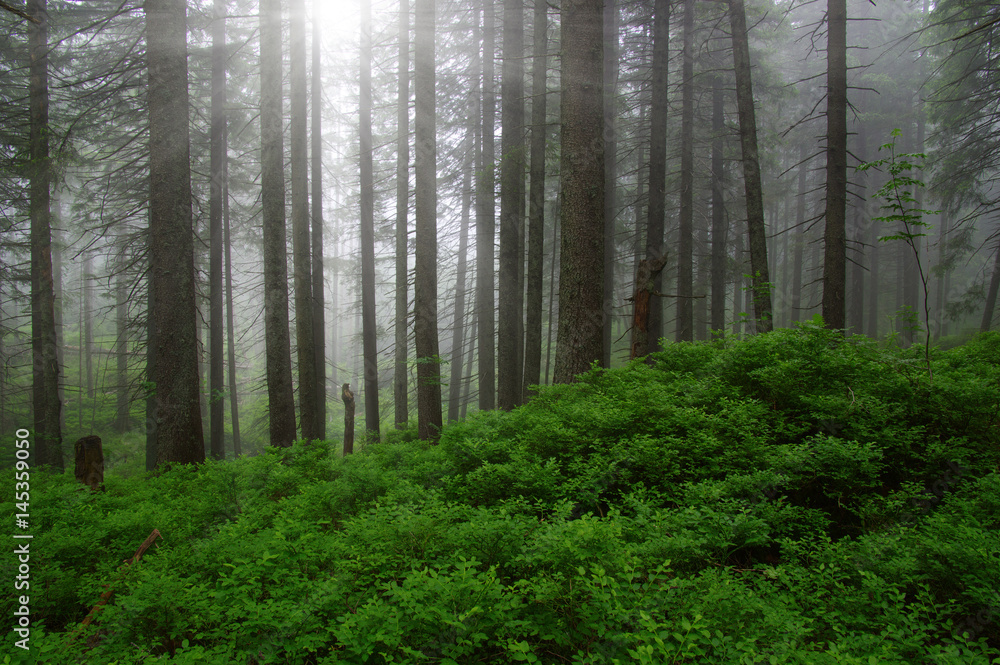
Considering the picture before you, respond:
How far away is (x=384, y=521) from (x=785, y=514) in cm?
278

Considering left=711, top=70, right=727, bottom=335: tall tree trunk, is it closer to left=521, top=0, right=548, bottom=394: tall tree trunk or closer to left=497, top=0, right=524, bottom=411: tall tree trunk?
left=521, top=0, right=548, bottom=394: tall tree trunk

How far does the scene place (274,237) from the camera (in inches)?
378

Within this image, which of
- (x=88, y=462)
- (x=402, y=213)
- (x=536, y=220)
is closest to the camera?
(x=88, y=462)

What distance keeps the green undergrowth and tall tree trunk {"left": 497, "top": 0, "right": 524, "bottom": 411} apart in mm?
5183

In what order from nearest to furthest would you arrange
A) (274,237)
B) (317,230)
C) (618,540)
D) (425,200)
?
1. (618,540)
2. (425,200)
3. (274,237)
4. (317,230)

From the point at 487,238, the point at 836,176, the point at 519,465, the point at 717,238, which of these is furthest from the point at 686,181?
the point at 519,465

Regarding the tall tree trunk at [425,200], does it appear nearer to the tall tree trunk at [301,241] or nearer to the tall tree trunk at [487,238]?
the tall tree trunk at [301,241]

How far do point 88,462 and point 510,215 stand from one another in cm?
880

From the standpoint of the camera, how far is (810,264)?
118ft

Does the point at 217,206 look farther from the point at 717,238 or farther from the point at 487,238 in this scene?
the point at 717,238

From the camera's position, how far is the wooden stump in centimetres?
634

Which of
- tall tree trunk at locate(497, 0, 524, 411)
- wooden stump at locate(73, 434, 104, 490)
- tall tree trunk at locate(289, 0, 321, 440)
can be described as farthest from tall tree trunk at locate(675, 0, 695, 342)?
wooden stump at locate(73, 434, 104, 490)

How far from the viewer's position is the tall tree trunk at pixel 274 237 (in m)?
9.62

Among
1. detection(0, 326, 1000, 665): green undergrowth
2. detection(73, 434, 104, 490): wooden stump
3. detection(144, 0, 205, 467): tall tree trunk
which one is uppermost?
detection(144, 0, 205, 467): tall tree trunk
